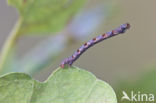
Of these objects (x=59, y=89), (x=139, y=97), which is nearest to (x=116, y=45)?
(x=139, y=97)

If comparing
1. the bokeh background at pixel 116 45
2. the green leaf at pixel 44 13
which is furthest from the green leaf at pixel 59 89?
the bokeh background at pixel 116 45

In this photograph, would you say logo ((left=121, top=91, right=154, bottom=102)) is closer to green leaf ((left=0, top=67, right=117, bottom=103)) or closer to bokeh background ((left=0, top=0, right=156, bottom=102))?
green leaf ((left=0, top=67, right=117, bottom=103))

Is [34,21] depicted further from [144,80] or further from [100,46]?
[100,46]

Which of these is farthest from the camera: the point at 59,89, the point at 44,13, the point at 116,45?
the point at 116,45

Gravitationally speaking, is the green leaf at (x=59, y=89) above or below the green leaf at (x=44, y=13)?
below

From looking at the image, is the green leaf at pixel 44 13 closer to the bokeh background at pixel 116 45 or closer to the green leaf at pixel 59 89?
the green leaf at pixel 59 89

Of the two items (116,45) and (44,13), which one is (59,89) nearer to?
(44,13)
